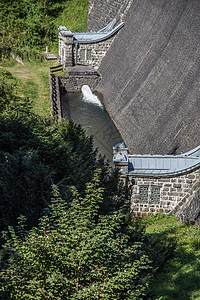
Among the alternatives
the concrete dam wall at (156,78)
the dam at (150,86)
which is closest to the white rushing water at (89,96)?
the dam at (150,86)

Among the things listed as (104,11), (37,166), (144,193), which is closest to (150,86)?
(144,193)

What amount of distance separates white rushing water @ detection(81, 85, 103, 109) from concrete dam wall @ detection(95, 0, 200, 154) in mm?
792

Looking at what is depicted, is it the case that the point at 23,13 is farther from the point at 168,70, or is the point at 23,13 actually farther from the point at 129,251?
the point at 129,251

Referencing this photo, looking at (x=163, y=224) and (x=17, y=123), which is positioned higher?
(x=17, y=123)

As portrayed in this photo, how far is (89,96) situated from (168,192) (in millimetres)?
21607

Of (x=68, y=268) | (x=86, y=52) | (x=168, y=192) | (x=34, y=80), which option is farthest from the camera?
(x=86, y=52)

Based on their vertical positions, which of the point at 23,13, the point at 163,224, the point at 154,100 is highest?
the point at 23,13

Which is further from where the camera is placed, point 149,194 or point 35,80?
point 35,80

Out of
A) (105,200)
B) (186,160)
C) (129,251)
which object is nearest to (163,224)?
(186,160)

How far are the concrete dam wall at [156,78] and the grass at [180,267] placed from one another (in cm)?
632

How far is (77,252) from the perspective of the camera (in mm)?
11281

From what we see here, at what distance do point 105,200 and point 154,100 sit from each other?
15489 mm

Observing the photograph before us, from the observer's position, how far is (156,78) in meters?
33.2

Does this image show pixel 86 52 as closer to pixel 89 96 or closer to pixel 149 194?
pixel 89 96
